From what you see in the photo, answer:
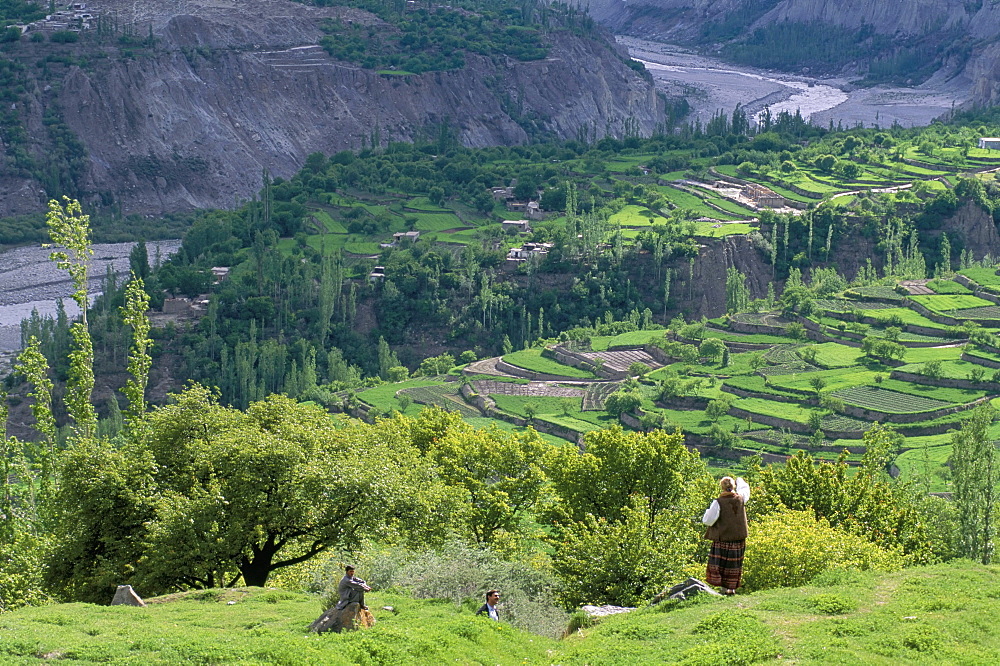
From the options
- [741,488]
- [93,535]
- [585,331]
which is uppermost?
[741,488]

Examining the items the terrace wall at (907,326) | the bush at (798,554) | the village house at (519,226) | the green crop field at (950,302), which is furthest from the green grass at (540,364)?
the bush at (798,554)

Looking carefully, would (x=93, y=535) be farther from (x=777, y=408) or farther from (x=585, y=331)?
(x=585, y=331)

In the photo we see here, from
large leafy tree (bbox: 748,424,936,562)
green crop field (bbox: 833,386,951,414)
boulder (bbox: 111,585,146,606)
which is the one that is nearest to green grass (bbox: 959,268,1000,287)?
green crop field (bbox: 833,386,951,414)

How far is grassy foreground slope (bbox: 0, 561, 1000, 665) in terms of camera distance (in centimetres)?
2836

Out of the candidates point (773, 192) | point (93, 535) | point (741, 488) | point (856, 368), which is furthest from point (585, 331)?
point (741, 488)

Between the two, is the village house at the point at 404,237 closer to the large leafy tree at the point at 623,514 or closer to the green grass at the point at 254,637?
the large leafy tree at the point at 623,514

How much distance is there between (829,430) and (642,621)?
55.2 meters

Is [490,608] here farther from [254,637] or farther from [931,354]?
[931,354]

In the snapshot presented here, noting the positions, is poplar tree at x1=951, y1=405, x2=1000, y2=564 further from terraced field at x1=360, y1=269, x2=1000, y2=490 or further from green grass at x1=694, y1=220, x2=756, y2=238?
green grass at x1=694, y1=220, x2=756, y2=238

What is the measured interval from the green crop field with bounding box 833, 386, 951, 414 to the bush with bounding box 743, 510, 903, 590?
4470 cm

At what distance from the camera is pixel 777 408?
89625mm

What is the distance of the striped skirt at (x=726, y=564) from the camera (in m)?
33.1

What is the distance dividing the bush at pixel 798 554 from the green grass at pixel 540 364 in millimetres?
62172

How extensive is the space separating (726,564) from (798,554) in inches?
256
